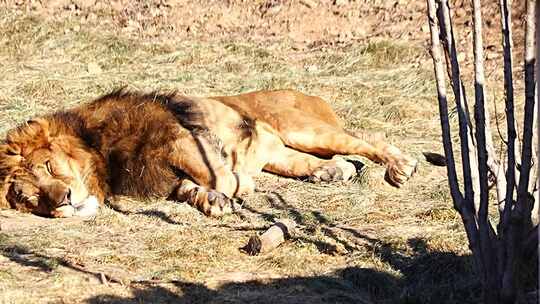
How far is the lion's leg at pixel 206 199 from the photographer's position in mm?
5898

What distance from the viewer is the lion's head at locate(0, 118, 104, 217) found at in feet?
19.3

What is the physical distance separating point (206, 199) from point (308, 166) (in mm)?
1300

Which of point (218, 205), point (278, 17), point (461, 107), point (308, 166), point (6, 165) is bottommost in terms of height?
point (6, 165)

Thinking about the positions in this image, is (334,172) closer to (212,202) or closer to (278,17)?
(212,202)

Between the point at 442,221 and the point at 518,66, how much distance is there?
4.69m

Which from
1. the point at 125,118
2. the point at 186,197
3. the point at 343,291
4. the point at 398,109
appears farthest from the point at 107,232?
the point at 398,109

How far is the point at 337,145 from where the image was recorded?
23.2 feet

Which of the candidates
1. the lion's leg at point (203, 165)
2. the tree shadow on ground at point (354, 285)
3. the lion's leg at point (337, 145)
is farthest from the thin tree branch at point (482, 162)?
the lion's leg at point (337, 145)

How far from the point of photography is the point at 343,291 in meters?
4.35

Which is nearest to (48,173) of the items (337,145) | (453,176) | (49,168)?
(49,168)

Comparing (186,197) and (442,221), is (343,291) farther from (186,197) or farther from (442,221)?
(186,197)

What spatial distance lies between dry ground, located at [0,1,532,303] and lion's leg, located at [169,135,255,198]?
0.18 metres

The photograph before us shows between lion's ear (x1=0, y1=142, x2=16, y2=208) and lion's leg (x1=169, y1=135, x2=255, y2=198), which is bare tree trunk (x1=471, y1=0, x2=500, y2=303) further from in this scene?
lion's ear (x1=0, y1=142, x2=16, y2=208)

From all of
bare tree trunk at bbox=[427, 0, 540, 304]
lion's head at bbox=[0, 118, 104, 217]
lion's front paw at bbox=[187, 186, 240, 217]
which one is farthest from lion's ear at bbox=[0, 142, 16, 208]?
bare tree trunk at bbox=[427, 0, 540, 304]
